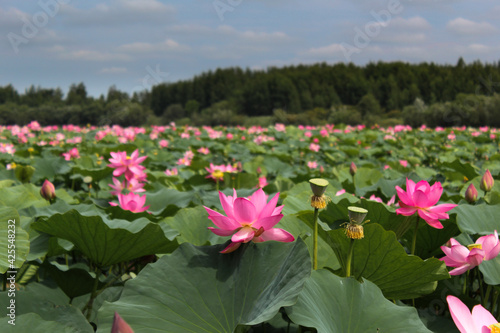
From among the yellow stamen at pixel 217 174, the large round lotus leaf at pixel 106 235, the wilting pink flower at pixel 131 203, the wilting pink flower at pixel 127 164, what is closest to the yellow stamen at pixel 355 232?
the large round lotus leaf at pixel 106 235

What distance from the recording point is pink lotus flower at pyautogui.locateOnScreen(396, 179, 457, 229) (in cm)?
98

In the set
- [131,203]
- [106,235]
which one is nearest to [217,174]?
[131,203]

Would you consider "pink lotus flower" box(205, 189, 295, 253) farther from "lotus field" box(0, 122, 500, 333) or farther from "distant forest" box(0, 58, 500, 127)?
"distant forest" box(0, 58, 500, 127)

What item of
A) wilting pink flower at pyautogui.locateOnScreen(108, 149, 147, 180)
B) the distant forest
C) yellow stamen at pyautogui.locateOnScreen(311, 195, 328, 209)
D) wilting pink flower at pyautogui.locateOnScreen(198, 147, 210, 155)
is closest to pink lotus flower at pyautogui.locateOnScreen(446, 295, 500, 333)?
yellow stamen at pyautogui.locateOnScreen(311, 195, 328, 209)

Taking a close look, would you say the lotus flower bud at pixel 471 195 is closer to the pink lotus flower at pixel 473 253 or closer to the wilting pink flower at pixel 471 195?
the wilting pink flower at pixel 471 195

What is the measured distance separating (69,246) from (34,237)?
10cm

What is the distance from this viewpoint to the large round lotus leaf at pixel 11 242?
0.85m

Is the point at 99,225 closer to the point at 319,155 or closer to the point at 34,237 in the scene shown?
the point at 34,237

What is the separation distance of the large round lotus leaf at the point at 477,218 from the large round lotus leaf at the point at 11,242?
1.10 m

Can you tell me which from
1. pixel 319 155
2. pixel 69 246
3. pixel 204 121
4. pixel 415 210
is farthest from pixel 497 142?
pixel 204 121

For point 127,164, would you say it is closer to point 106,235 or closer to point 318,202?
point 106,235

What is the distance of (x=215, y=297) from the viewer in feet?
2.50

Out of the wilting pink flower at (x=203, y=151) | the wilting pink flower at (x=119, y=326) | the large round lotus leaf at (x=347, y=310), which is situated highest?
the wilting pink flower at (x=119, y=326)

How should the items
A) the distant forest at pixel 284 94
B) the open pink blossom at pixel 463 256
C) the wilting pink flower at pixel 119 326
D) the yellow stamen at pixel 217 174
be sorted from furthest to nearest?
the distant forest at pixel 284 94
the yellow stamen at pixel 217 174
the open pink blossom at pixel 463 256
the wilting pink flower at pixel 119 326
